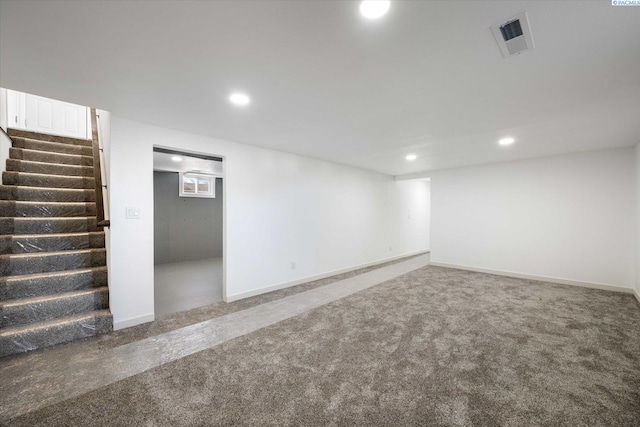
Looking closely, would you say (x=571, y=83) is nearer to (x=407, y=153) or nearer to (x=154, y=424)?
(x=407, y=153)

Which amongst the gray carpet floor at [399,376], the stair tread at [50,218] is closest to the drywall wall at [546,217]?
the gray carpet floor at [399,376]

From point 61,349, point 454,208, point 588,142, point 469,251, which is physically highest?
point 588,142

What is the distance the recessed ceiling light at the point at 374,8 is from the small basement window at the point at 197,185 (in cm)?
657

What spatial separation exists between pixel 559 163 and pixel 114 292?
23.7 ft

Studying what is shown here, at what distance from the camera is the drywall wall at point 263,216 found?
9.26ft

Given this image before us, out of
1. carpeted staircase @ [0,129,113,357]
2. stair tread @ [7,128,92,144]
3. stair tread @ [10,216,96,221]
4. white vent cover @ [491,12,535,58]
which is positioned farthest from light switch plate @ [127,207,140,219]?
white vent cover @ [491,12,535,58]

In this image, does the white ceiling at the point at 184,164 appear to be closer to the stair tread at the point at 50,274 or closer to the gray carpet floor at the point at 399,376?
the stair tread at the point at 50,274

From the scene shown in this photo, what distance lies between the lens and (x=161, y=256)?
6277mm

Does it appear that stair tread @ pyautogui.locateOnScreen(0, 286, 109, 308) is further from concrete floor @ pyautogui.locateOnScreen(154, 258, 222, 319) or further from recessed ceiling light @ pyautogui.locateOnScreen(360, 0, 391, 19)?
recessed ceiling light @ pyautogui.locateOnScreen(360, 0, 391, 19)

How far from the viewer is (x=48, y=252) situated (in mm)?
2936

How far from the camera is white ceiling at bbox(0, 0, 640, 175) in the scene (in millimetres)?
1345

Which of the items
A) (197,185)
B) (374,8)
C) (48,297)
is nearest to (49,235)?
(48,297)

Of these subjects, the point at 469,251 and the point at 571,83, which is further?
the point at 469,251

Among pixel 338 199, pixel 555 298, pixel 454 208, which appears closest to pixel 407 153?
pixel 338 199
